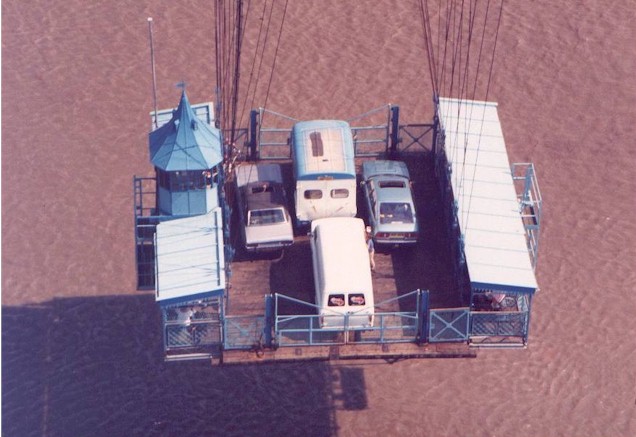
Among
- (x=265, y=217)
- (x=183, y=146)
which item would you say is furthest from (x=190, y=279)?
(x=183, y=146)

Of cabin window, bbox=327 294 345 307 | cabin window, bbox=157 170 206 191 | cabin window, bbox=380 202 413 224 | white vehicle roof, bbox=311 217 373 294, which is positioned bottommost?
cabin window, bbox=327 294 345 307

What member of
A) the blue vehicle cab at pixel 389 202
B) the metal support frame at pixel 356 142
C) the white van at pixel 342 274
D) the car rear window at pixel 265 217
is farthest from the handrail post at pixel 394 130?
the car rear window at pixel 265 217

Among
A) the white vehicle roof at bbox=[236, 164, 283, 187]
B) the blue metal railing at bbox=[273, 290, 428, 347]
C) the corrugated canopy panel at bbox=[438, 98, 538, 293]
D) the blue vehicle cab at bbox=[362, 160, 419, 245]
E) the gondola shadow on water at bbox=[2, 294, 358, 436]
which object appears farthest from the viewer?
the gondola shadow on water at bbox=[2, 294, 358, 436]

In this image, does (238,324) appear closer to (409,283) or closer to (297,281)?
(297,281)

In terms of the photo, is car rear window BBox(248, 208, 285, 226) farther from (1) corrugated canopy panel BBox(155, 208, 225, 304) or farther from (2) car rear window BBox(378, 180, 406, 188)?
(2) car rear window BBox(378, 180, 406, 188)

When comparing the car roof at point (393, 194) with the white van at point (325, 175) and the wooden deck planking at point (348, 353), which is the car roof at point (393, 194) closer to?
the white van at point (325, 175)

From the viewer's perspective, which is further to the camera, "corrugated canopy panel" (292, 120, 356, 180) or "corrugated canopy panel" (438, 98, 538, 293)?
"corrugated canopy panel" (292, 120, 356, 180)

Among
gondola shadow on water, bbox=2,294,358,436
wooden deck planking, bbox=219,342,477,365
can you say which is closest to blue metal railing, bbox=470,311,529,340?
wooden deck planking, bbox=219,342,477,365
